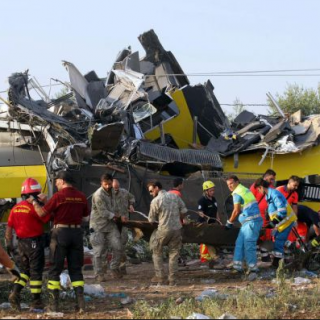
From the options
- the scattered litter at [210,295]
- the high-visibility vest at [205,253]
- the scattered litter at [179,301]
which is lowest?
the scattered litter at [179,301]

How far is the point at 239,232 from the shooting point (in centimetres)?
1263

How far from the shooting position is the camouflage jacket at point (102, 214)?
12.6 m

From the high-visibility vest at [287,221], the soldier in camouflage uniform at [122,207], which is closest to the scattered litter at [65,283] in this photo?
the soldier in camouflage uniform at [122,207]

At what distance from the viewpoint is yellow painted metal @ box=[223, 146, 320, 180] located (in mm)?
21156

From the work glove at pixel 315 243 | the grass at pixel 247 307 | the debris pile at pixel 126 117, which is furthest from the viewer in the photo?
the debris pile at pixel 126 117

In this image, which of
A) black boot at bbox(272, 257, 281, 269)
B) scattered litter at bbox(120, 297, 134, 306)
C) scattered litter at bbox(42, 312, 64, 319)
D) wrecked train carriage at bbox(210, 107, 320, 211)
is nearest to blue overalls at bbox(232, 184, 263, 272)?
black boot at bbox(272, 257, 281, 269)

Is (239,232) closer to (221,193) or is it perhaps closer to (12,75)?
(221,193)

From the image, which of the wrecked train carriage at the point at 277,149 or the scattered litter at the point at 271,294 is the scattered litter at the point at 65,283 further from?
the wrecked train carriage at the point at 277,149

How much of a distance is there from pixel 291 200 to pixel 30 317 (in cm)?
668

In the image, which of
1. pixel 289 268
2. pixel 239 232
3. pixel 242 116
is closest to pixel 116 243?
pixel 239 232

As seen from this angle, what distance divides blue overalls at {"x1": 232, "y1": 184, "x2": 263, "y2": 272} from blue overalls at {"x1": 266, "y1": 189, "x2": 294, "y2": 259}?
0.46 m

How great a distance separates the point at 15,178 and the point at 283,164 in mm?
8332

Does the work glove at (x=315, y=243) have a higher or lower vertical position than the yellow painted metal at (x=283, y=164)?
lower

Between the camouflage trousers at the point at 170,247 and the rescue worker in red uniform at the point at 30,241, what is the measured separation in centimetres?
270
